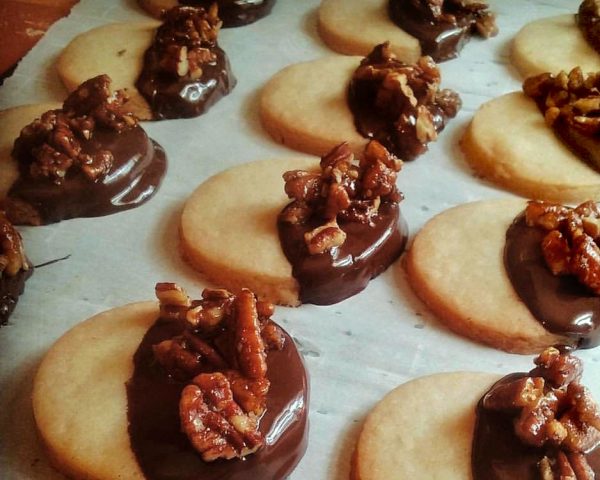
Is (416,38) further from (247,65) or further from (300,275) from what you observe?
(300,275)

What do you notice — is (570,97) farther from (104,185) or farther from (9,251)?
(9,251)

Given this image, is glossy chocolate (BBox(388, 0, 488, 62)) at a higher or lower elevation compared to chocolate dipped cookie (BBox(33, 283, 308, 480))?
higher

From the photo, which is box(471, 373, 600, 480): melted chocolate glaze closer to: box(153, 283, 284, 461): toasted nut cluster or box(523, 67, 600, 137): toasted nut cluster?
box(153, 283, 284, 461): toasted nut cluster

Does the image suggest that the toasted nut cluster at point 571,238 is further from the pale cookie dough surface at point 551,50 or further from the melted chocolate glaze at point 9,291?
the melted chocolate glaze at point 9,291

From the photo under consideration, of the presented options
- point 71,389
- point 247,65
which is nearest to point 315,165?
point 247,65

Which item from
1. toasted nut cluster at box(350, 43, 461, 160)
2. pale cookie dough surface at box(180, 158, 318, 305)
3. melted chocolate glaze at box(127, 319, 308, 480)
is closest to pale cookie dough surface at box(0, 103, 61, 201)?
pale cookie dough surface at box(180, 158, 318, 305)

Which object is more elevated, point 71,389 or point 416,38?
point 416,38
